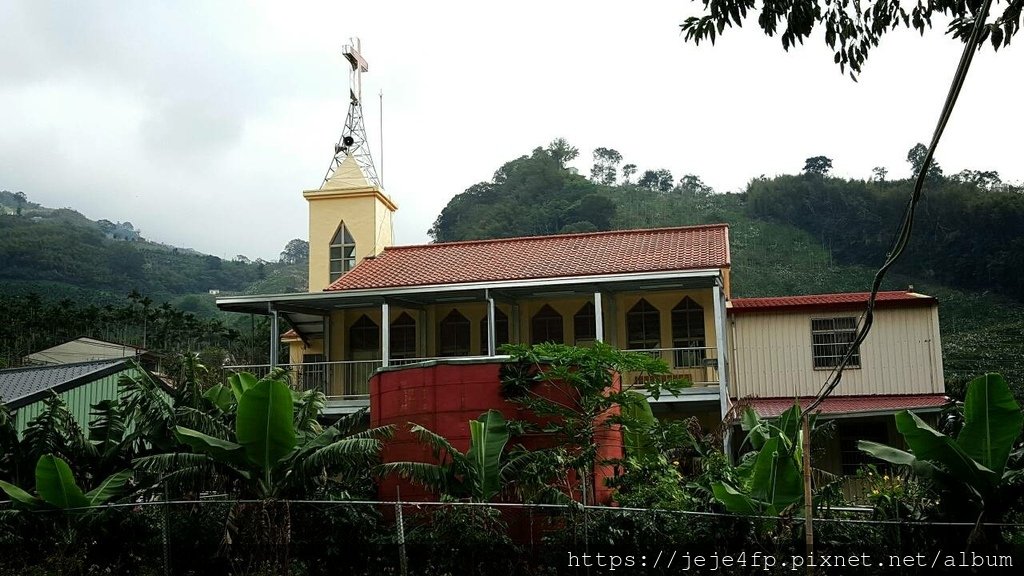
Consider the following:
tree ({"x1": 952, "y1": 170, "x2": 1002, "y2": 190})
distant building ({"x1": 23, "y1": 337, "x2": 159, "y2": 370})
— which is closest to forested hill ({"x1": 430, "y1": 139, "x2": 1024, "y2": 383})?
tree ({"x1": 952, "y1": 170, "x2": 1002, "y2": 190})

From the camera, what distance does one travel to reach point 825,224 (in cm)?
7194

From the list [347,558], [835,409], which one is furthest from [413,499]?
[835,409]

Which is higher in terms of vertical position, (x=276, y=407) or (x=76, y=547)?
(x=276, y=407)

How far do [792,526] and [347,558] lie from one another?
15.9 feet

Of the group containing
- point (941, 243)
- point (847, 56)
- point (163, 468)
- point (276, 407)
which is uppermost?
point (941, 243)

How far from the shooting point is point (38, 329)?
50594 millimetres

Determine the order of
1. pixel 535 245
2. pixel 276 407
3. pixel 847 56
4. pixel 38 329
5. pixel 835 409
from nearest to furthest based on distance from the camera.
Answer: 1. pixel 847 56
2. pixel 276 407
3. pixel 835 409
4. pixel 535 245
5. pixel 38 329

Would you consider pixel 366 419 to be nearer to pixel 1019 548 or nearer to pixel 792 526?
pixel 792 526

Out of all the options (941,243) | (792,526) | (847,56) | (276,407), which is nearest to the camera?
(847,56)

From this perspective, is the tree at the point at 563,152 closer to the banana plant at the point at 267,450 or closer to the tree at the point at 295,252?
the tree at the point at 295,252

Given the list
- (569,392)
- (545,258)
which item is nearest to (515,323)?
(545,258)

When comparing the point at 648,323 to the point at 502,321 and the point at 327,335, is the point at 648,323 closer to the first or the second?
the point at 502,321

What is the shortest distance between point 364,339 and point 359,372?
59.2 inches

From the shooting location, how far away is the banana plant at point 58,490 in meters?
12.1
